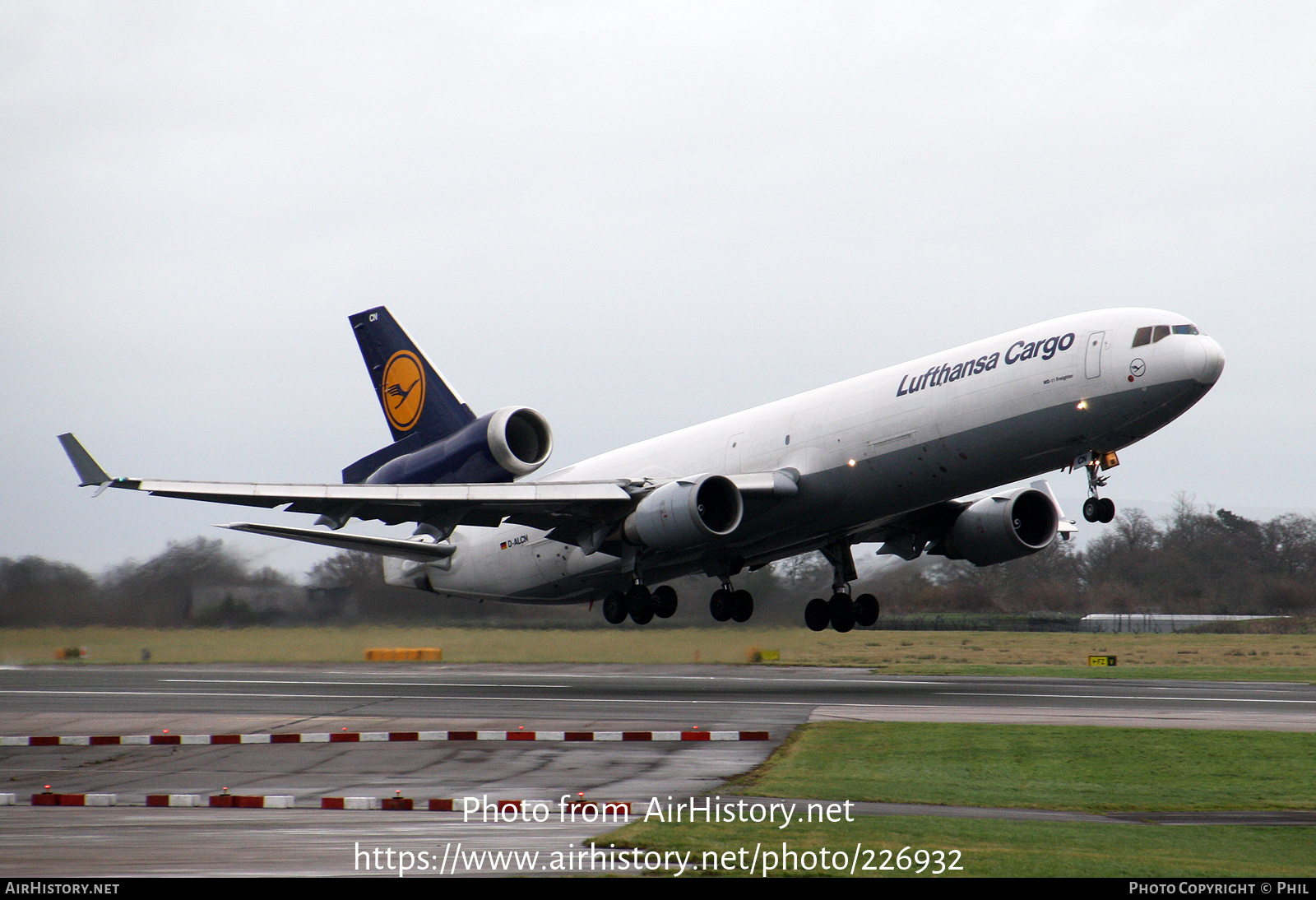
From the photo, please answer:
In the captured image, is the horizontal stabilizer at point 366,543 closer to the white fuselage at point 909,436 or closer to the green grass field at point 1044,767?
the white fuselage at point 909,436

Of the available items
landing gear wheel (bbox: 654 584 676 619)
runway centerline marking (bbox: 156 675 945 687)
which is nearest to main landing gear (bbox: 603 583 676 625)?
landing gear wheel (bbox: 654 584 676 619)

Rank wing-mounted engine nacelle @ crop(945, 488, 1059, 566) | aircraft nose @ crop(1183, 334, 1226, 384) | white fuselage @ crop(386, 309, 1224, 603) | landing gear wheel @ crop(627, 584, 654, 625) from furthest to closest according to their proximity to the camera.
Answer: wing-mounted engine nacelle @ crop(945, 488, 1059, 566) → landing gear wheel @ crop(627, 584, 654, 625) → white fuselage @ crop(386, 309, 1224, 603) → aircraft nose @ crop(1183, 334, 1226, 384)

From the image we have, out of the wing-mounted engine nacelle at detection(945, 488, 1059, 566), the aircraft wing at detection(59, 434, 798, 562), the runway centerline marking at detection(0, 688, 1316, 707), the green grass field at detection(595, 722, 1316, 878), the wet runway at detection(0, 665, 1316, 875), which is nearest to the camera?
the green grass field at detection(595, 722, 1316, 878)

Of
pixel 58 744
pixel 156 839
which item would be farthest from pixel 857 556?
pixel 156 839

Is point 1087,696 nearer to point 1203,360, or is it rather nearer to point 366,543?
point 1203,360

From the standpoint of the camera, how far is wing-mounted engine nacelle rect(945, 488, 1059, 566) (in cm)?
3250

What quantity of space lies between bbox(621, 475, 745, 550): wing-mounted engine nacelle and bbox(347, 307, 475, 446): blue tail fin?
28.5 ft

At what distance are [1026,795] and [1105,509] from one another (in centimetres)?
1180

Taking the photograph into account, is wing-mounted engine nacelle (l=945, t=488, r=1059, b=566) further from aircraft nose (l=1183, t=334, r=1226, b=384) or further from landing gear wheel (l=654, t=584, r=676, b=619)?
aircraft nose (l=1183, t=334, r=1226, b=384)

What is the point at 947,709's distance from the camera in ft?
80.0

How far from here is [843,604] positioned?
3438cm

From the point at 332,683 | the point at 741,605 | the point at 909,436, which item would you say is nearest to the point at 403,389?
the point at 332,683

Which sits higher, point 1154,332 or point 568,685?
point 1154,332

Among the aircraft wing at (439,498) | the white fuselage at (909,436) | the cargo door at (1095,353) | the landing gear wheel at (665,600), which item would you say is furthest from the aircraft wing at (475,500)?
the cargo door at (1095,353)
